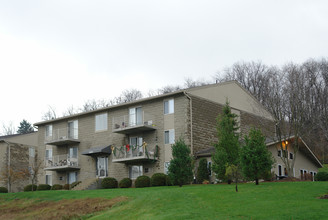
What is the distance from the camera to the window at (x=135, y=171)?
35.7 m

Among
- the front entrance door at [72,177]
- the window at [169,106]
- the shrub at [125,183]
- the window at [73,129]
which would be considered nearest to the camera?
the shrub at [125,183]

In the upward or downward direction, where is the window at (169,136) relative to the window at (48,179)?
upward

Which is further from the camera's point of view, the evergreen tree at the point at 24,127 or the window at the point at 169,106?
the evergreen tree at the point at 24,127

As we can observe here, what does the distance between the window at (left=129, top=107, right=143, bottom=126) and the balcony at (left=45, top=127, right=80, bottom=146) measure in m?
6.73

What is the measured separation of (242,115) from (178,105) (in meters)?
7.40

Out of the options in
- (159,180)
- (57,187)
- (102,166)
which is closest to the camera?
(159,180)

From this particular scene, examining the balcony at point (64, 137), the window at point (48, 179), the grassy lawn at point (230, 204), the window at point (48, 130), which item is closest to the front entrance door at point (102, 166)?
the balcony at point (64, 137)

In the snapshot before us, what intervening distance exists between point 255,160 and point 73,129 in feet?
74.8

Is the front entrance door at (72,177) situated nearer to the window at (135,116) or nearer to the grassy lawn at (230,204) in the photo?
the window at (135,116)

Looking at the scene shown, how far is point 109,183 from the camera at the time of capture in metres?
34.8

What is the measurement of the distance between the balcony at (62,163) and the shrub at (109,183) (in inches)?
220

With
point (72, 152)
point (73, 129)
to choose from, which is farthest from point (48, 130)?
point (72, 152)

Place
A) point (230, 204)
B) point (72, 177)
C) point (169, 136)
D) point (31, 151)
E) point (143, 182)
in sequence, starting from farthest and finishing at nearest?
point (31, 151) < point (72, 177) < point (169, 136) < point (143, 182) < point (230, 204)

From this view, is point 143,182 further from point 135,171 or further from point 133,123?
point 133,123
